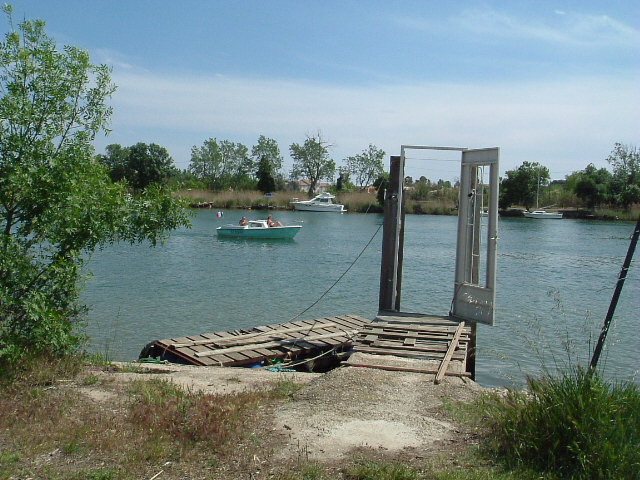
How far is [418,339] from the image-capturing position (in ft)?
32.4

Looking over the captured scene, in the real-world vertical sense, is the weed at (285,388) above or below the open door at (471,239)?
below

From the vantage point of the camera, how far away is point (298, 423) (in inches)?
238

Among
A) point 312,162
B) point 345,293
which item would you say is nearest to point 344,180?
point 312,162

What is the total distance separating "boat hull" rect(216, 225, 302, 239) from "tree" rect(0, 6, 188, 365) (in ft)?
117

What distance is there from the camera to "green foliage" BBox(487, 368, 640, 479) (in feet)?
15.5

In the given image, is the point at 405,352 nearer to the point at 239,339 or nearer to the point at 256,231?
the point at 239,339

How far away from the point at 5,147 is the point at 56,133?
22.9 inches

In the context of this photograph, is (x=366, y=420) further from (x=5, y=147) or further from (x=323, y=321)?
(x=323, y=321)

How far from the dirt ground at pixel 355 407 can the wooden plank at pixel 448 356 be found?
10 cm

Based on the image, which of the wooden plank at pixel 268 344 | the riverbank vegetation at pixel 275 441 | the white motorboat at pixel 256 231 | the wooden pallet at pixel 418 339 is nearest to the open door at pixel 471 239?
the wooden pallet at pixel 418 339

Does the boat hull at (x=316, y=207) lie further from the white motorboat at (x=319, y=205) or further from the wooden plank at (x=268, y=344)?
the wooden plank at (x=268, y=344)

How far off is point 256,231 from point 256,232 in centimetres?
9

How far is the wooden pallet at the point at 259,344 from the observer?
10.4m

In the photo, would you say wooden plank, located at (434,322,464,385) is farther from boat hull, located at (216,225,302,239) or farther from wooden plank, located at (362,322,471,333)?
boat hull, located at (216,225,302,239)
